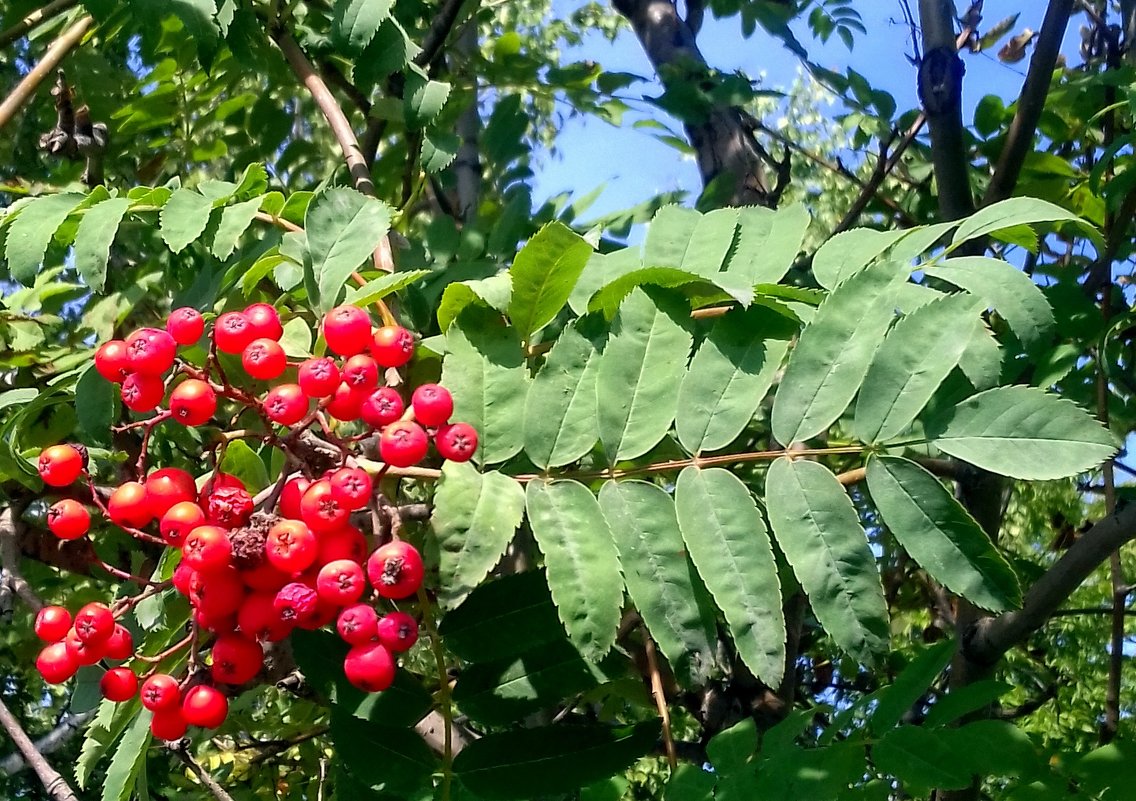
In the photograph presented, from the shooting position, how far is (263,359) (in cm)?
100

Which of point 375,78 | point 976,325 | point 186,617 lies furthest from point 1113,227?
point 186,617

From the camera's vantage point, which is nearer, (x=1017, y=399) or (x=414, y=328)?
(x=1017, y=399)

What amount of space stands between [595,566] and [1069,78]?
1961 millimetres

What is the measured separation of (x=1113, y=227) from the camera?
67.9 inches

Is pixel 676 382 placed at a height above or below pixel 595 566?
above

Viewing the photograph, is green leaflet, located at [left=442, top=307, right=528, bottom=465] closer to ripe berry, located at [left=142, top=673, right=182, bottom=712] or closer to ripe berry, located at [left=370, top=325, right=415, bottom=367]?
ripe berry, located at [left=370, top=325, right=415, bottom=367]

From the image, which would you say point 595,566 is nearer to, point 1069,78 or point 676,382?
point 676,382

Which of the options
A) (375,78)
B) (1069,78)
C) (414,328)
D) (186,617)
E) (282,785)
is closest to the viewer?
(186,617)

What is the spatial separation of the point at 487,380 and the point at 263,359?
0.78 feet

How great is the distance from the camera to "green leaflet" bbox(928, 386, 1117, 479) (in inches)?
33.3

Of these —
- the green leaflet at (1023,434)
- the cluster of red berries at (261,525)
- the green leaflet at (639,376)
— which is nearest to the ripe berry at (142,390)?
the cluster of red berries at (261,525)

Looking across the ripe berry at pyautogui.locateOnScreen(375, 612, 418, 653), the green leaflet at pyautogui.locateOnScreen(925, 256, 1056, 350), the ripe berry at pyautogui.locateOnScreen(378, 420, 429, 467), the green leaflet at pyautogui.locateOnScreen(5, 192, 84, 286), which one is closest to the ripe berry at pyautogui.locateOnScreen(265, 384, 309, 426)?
the ripe berry at pyautogui.locateOnScreen(378, 420, 429, 467)

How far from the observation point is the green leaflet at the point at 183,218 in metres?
1.19

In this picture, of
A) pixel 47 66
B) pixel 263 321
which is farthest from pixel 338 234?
pixel 47 66
